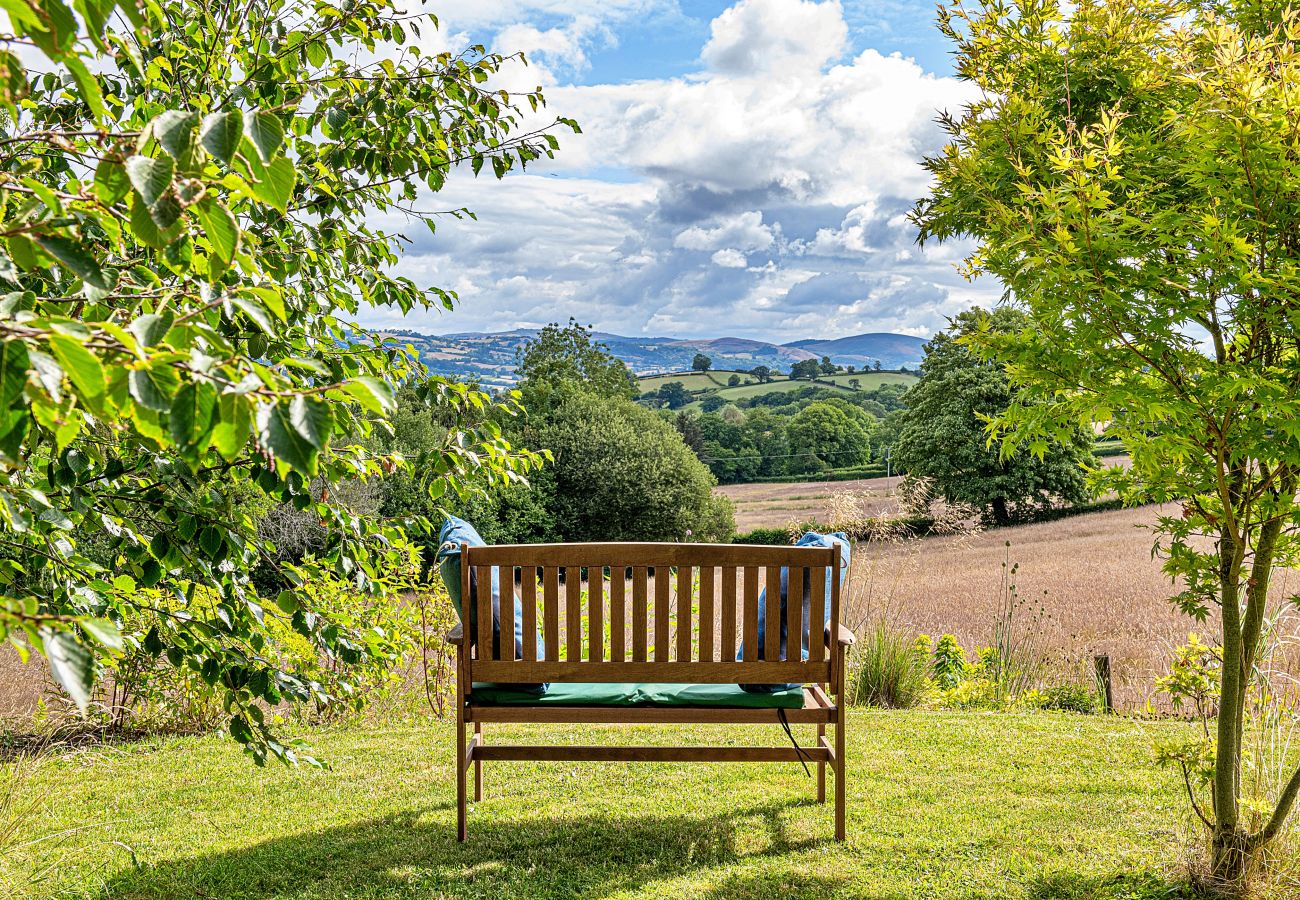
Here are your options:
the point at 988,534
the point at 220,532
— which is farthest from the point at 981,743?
the point at 988,534

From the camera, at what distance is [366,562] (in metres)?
2.99

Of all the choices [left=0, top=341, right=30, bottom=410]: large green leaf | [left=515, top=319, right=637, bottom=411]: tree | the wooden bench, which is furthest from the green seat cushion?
[left=515, top=319, right=637, bottom=411]: tree

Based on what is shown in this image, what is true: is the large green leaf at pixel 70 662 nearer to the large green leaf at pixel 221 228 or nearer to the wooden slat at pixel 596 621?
the large green leaf at pixel 221 228

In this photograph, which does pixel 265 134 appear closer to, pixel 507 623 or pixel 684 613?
pixel 507 623

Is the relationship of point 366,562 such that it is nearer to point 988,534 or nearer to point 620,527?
point 988,534

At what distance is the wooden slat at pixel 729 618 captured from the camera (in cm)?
362

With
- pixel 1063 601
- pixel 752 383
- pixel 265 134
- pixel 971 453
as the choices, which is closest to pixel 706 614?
pixel 265 134

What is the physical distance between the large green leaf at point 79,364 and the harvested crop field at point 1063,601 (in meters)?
3.32

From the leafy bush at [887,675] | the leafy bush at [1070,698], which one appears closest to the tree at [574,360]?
the leafy bush at [887,675]

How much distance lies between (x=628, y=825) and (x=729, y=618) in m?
1.03

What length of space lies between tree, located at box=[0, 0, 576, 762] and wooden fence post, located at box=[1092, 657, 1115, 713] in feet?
15.9

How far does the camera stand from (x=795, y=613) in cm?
364

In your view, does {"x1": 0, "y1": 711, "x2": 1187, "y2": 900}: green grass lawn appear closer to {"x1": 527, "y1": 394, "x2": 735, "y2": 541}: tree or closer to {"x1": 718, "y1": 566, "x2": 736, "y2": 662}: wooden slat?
{"x1": 718, "y1": 566, "x2": 736, "y2": 662}: wooden slat

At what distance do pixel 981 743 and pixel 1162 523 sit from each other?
219 cm
